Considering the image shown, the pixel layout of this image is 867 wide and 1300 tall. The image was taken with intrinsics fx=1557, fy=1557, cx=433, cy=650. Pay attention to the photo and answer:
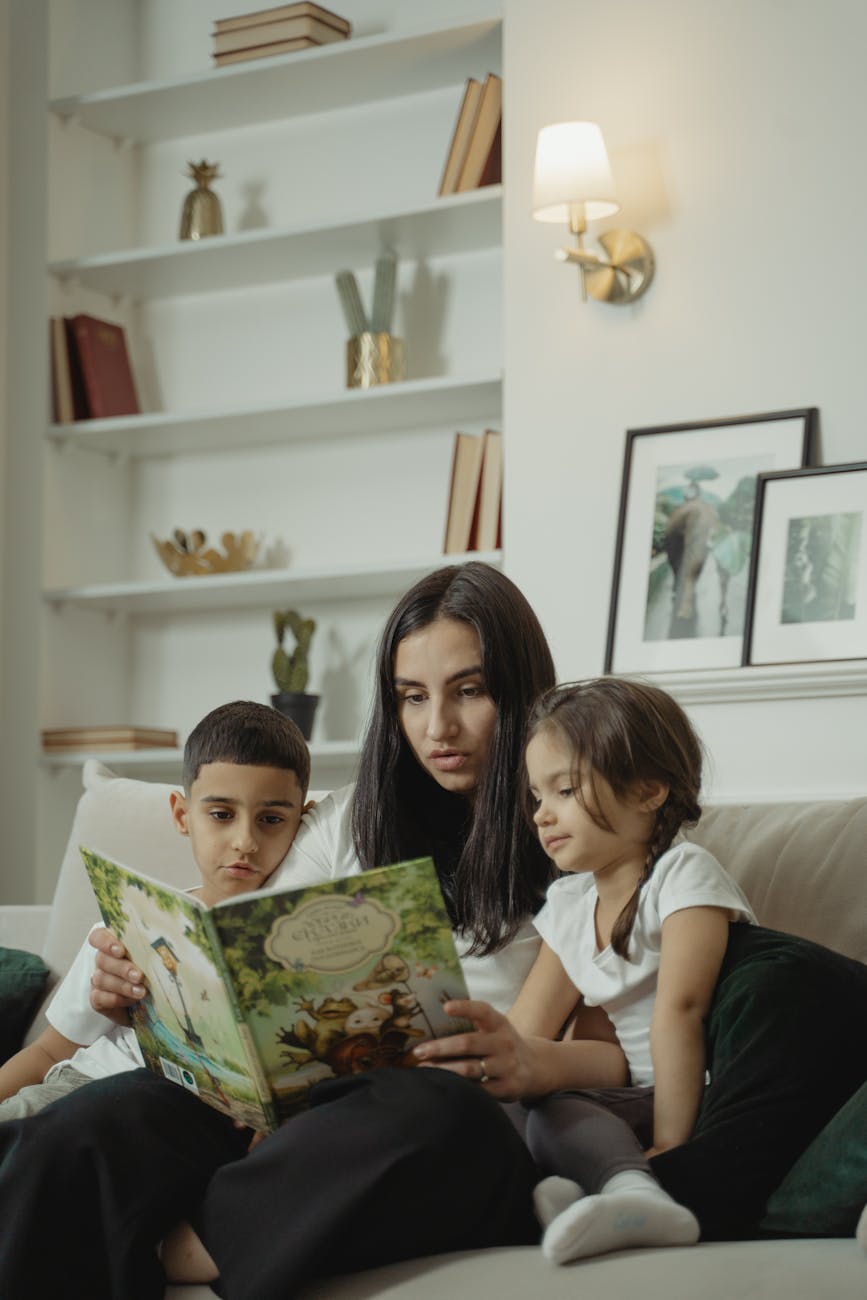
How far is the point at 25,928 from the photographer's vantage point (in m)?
2.33

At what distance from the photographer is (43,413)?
380cm

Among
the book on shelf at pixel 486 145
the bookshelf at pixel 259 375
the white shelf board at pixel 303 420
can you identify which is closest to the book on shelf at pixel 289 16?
the bookshelf at pixel 259 375

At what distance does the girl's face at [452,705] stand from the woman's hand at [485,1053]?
1.40 feet

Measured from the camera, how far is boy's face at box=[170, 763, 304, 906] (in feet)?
5.80

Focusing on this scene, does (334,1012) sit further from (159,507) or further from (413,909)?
(159,507)

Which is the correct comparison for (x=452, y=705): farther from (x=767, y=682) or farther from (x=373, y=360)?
(x=373, y=360)

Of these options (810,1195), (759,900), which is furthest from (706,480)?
Result: (810,1195)

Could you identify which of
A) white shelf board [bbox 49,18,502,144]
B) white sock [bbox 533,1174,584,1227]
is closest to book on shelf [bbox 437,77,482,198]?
white shelf board [bbox 49,18,502,144]

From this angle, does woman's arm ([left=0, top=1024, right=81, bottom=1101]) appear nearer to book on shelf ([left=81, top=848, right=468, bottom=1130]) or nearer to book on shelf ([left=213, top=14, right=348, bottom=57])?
book on shelf ([left=81, top=848, right=468, bottom=1130])

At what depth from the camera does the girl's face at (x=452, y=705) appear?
1.74 metres

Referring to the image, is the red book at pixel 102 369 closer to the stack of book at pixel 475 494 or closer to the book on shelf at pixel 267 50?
the book on shelf at pixel 267 50

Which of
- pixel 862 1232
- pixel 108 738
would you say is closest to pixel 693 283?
pixel 108 738

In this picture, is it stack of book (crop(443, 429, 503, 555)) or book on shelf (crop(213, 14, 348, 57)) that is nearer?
stack of book (crop(443, 429, 503, 555))

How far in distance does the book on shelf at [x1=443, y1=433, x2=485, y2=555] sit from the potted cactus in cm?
45
